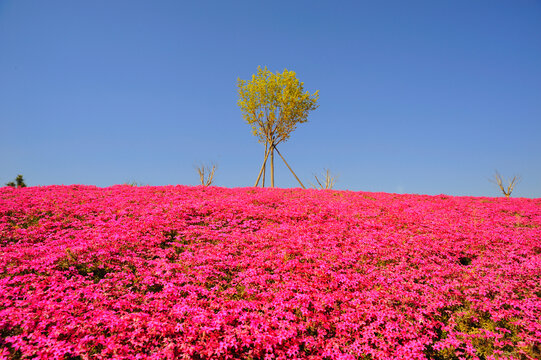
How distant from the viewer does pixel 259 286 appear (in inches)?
282

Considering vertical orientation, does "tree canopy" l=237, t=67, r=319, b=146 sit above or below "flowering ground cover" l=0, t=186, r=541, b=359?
above

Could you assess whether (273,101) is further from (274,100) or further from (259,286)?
(259,286)

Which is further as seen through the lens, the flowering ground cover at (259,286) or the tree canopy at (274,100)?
the tree canopy at (274,100)

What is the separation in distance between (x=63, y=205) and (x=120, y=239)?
678cm

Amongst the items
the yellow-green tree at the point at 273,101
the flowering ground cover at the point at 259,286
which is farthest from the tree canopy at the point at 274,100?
the flowering ground cover at the point at 259,286

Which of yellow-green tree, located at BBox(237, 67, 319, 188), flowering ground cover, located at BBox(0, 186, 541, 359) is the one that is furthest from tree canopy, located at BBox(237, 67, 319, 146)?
flowering ground cover, located at BBox(0, 186, 541, 359)

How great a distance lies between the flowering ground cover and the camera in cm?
527

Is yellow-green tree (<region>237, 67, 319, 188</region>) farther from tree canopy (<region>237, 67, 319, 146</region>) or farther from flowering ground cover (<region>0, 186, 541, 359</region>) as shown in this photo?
flowering ground cover (<region>0, 186, 541, 359</region>)

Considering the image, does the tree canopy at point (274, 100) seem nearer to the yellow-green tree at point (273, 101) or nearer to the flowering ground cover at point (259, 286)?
the yellow-green tree at point (273, 101)

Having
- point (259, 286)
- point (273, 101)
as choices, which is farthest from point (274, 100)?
point (259, 286)

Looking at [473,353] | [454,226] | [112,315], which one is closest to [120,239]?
[112,315]

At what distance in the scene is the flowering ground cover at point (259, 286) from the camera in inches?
207

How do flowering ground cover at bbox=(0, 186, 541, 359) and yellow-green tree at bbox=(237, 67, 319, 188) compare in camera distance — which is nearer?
flowering ground cover at bbox=(0, 186, 541, 359)

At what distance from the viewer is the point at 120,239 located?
A: 9641mm
